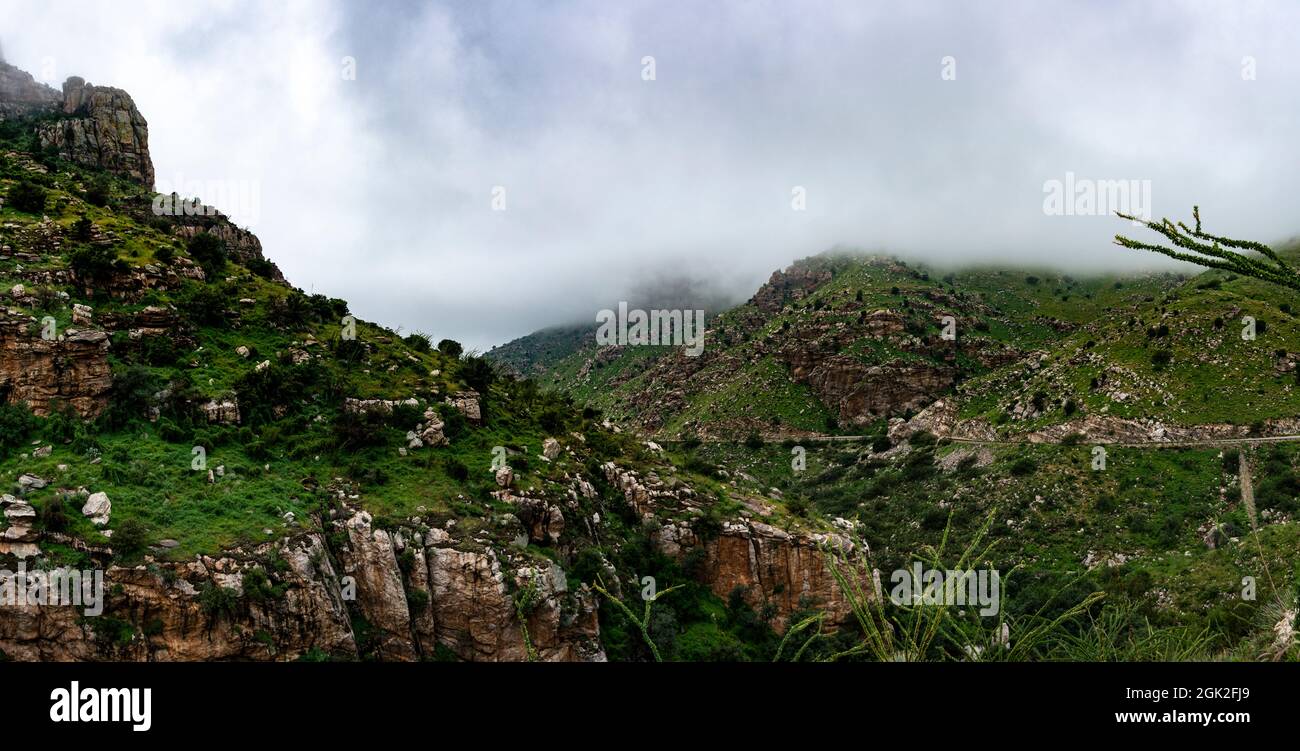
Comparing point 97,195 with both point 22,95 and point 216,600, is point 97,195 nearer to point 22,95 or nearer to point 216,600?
point 22,95

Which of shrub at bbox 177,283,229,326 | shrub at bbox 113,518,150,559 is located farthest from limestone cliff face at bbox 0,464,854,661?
shrub at bbox 177,283,229,326

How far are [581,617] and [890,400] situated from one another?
78.5m

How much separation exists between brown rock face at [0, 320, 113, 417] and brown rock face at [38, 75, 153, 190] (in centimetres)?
3009

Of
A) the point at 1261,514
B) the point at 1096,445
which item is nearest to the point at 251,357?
the point at 1261,514

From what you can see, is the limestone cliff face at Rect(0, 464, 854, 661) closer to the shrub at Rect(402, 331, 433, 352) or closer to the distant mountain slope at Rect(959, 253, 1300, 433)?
the shrub at Rect(402, 331, 433, 352)

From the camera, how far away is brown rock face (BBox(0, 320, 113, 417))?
1995cm

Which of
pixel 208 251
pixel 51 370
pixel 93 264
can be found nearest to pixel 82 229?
pixel 93 264

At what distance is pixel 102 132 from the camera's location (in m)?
43.2

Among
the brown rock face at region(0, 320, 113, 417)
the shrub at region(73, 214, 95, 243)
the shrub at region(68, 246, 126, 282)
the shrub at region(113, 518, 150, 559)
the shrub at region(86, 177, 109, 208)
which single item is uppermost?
the shrub at region(86, 177, 109, 208)

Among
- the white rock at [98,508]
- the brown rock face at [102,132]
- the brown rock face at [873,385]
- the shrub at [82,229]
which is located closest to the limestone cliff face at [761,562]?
the white rock at [98,508]

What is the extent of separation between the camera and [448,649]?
1952cm

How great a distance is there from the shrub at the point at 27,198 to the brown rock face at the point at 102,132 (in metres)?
17.4

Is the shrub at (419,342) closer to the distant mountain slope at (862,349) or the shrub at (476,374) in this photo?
the shrub at (476,374)
